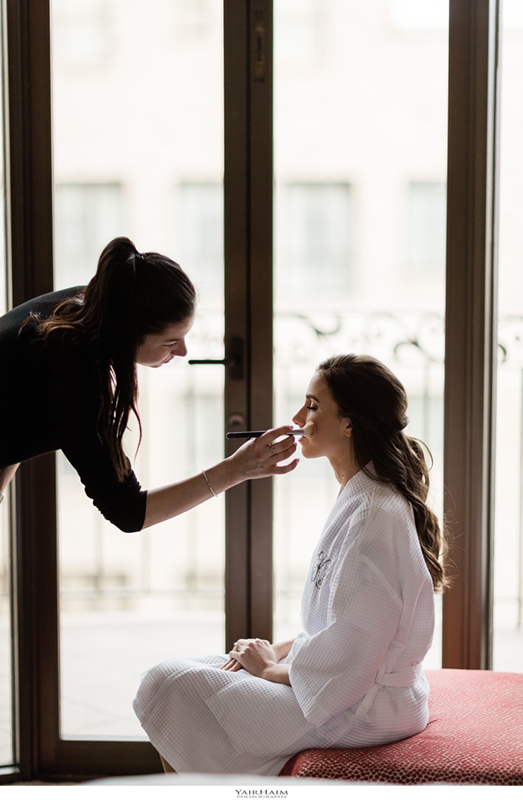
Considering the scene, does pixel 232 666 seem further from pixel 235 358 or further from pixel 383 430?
pixel 235 358

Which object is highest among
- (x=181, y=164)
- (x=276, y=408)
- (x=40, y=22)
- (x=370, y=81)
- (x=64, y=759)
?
(x=40, y=22)

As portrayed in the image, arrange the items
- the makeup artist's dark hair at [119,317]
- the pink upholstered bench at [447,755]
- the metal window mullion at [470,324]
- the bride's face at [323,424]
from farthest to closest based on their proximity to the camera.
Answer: the metal window mullion at [470,324]
the bride's face at [323,424]
the makeup artist's dark hair at [119,317]
the pink upholstered bench at [447,755]

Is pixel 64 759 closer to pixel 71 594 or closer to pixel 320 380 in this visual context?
pixel 71 594

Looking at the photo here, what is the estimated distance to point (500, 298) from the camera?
6.12 ft

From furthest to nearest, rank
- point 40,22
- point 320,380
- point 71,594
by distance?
1. point 71,594
2. point 40,22
3. point 320,380

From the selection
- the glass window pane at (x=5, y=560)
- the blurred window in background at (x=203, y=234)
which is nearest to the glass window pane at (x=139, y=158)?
the blurred window in background at (x=203, y=234)

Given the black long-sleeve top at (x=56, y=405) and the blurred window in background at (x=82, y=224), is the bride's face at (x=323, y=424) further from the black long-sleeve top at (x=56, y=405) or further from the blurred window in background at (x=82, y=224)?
the blurred window in background at (x=82, y=224)

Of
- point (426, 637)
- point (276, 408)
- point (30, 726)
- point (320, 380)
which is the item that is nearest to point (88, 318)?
point (320, 380)

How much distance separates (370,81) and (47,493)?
1.39 meters

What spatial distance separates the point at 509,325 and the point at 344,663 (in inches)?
42.1

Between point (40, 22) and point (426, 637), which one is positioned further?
point (40, 22)

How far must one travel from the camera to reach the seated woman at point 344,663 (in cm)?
125

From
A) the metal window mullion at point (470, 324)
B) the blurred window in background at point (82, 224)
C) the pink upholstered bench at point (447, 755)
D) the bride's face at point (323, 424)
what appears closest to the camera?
the pink upholstered bench at point (447, 755)

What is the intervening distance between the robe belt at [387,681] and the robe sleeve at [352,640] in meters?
0.01
